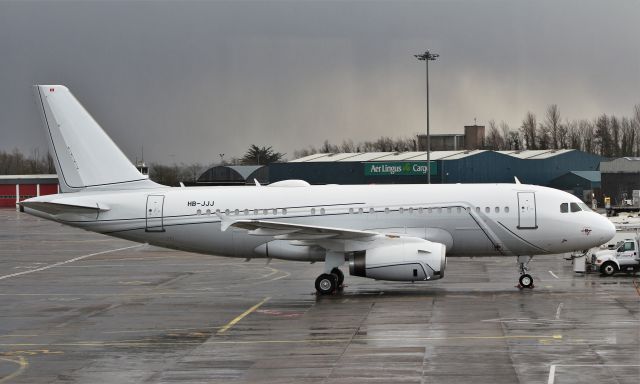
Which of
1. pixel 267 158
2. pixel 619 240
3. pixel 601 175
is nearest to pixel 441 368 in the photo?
pixel 619 240

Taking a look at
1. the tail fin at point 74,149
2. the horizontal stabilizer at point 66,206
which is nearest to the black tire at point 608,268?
the tail fin at point 74,149

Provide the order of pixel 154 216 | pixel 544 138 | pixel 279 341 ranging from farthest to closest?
pixel 544 138, pixel 154 216, pixel 279 341

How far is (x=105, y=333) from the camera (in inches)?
1135

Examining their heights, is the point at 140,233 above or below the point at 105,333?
above

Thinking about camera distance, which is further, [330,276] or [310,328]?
[330,276]

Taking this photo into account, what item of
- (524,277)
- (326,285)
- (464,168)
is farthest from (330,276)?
(464,168)

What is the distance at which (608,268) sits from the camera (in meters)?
44.1

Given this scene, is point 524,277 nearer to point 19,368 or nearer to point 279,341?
point 279,341

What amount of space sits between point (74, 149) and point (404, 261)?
1399cm

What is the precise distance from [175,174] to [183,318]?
12965 cm

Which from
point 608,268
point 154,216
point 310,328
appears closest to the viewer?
point 310,328

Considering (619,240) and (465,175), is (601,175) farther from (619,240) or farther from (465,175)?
(619,240)

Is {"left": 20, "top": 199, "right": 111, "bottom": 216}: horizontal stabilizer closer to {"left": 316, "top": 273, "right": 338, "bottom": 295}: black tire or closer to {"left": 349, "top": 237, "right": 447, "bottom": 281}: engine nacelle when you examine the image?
{"left": 316, "top": 273, "right": 338, "bottom": 295}: black tire

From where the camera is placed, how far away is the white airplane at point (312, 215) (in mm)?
37250
